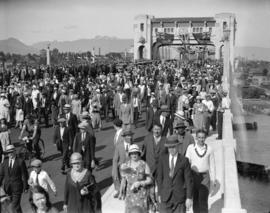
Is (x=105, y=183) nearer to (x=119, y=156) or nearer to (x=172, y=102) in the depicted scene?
(x=119, y=156)

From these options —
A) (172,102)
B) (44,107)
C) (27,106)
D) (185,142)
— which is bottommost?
(44,107)

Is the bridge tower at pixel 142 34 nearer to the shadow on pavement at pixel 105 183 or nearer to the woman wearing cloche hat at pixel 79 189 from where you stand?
the shadow on pavement at pixel 105 183

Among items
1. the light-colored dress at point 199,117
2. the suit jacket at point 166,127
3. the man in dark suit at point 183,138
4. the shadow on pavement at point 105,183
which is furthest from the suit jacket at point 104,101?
the man in dark suit at point 183,138

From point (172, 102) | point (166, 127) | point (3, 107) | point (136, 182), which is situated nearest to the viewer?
point (136, 182)

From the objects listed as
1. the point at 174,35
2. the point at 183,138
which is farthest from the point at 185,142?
the point at 174,35

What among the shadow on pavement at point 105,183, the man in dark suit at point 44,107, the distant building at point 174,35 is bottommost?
the shadow on pavement at point 105,183

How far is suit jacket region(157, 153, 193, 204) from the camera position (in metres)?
5.09

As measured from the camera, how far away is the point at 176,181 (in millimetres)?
5121

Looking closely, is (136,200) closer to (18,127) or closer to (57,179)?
(57,179)

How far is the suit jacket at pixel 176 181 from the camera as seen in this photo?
509 centimetres

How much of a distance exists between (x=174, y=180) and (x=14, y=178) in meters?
2.29

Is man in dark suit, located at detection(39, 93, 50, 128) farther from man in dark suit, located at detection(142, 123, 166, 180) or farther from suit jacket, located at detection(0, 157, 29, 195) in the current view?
man in dark suit, located at detection(142, 123, 166, 180)

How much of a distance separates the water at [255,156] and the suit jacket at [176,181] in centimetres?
585

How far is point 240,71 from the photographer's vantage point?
2511 cm
